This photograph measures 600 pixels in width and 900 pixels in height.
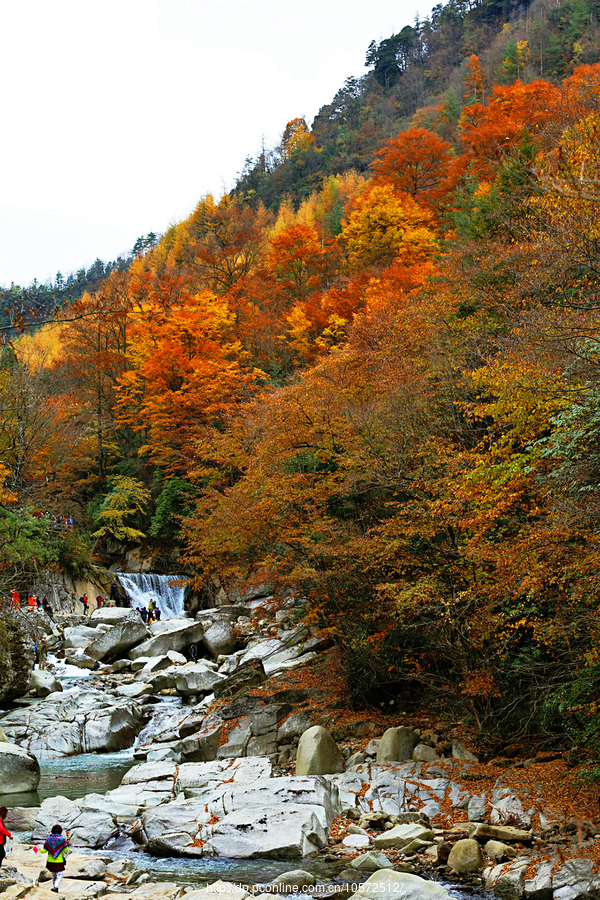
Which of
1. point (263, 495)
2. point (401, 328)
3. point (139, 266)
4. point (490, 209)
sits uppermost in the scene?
point (139, 266)

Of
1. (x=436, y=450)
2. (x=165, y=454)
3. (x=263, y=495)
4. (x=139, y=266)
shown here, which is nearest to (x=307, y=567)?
(x=263, y=495)

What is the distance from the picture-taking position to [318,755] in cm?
1180

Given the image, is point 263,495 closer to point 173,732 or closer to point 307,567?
point 307,567

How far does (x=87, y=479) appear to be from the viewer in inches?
1384

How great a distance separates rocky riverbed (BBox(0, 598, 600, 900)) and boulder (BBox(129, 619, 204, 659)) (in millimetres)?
4588

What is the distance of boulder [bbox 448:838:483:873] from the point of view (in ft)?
26.9

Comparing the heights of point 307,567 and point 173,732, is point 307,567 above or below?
above

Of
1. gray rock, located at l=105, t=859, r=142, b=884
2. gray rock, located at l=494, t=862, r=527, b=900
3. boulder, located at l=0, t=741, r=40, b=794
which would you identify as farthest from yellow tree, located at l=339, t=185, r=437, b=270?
gray rock, located at l=105, t=859, r=142, b=884

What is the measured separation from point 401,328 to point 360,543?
776 cm

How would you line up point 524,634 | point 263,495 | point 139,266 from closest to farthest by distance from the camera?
point 524,634, point 263,495, point 139,266

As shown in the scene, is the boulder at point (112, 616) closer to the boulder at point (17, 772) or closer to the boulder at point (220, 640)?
the boulder at point (220, 640)

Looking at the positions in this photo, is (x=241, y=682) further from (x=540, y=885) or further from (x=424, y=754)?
(x=540, y=885)

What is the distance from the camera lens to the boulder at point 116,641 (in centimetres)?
2334

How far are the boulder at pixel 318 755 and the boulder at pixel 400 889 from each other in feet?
15.5
